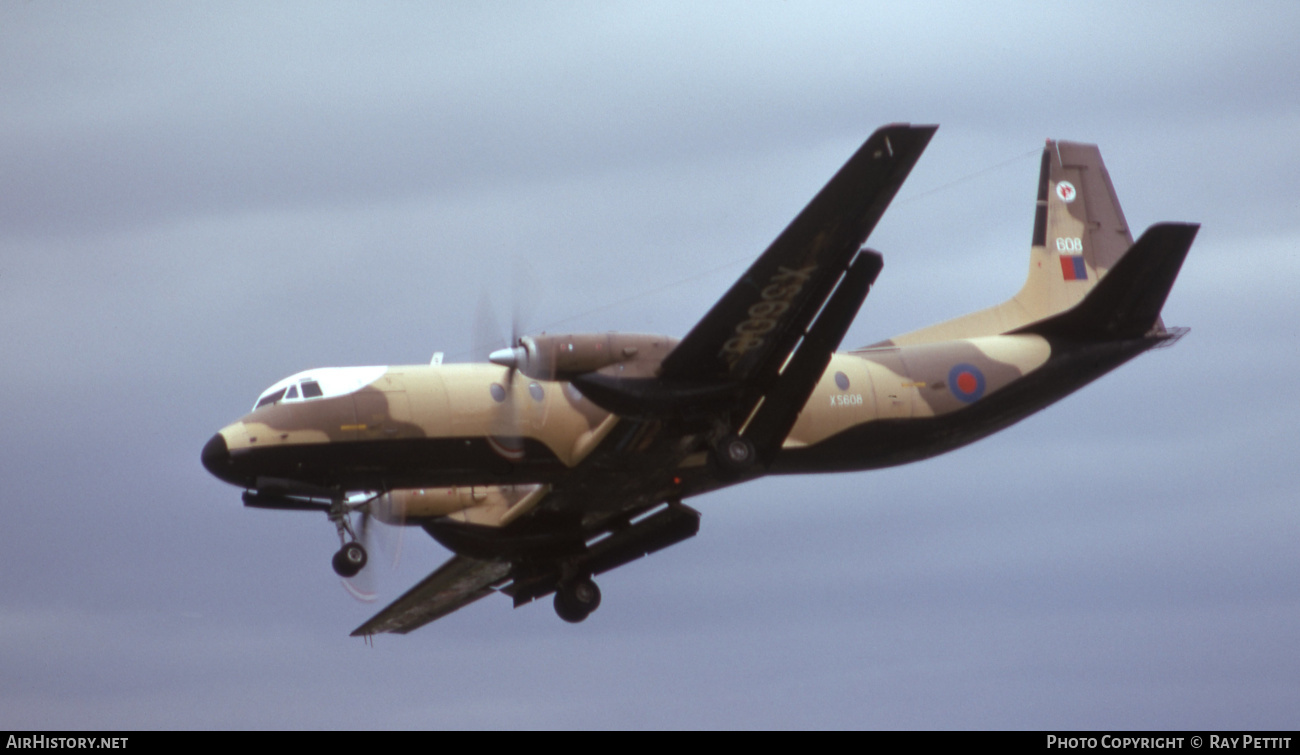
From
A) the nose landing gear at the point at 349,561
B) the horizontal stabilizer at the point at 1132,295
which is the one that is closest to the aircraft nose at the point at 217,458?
the nose landing gear at the point at 349,561

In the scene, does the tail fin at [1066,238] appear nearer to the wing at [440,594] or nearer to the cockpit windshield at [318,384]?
the wing at [440,594]

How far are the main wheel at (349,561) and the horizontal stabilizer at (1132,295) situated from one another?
475 inches

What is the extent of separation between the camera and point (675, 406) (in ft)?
79.5

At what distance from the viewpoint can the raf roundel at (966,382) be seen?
89.7ft

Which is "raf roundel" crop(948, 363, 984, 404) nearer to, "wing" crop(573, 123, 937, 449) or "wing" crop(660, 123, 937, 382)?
"wing" crop(573, 123, 937, 449)

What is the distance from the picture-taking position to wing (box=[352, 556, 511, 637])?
31.2m

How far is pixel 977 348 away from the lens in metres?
27.9

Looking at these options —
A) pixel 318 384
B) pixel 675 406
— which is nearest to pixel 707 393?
pixel 675 406

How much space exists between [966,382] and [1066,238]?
5.11 meters

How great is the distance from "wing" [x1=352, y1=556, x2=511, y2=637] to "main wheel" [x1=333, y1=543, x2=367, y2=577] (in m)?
5.41

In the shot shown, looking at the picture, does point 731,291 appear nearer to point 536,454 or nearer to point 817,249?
point 817,249

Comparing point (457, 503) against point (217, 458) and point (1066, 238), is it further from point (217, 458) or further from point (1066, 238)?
point (1066, 238)
